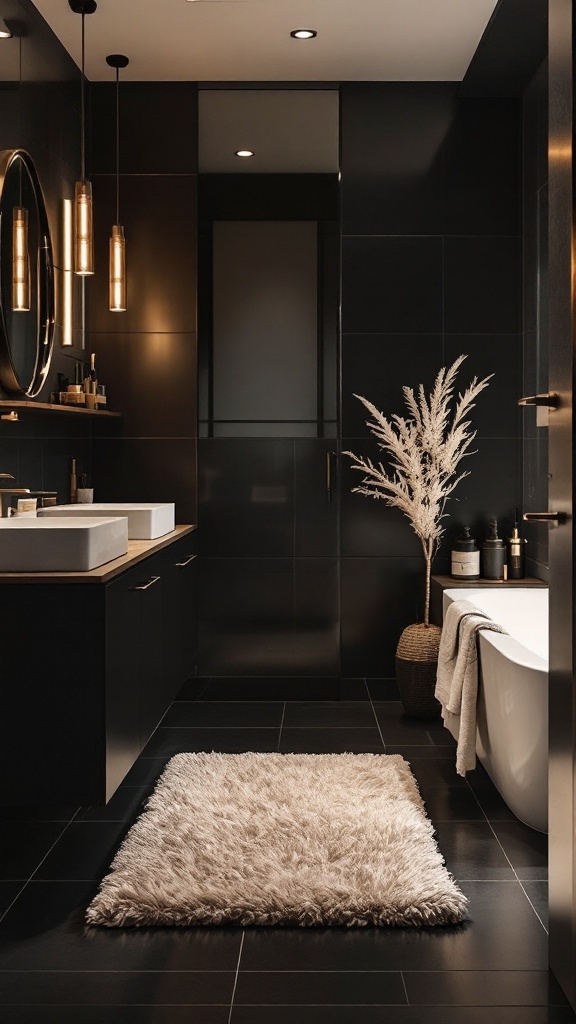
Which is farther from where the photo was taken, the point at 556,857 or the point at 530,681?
the point at 530,681

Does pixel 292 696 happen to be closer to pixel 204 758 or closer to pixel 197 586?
pixel 197 586

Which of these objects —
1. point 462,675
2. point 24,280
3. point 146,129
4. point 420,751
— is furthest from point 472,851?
point 146,129

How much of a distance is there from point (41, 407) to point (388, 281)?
2010mm

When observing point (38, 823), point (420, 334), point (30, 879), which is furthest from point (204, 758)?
point (420, 334)

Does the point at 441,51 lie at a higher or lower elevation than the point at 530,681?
higher

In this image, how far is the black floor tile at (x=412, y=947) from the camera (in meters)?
2.30

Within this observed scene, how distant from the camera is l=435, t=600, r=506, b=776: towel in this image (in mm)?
3430

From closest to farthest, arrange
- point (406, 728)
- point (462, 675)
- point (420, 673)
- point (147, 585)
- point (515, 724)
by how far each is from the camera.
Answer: point (515, 724)
point (147, 585)
point (462, 675)
point (406, 728)
point (420, 673)

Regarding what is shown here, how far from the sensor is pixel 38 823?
3221 millimetres

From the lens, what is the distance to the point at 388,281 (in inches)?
193

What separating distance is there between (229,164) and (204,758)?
283 centimetres

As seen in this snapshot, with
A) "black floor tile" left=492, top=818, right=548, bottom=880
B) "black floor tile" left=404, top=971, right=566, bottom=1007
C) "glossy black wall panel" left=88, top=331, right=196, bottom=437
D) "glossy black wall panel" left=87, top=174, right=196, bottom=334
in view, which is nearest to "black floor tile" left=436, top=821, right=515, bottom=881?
"black floor tile" left=492, top=818, right=548, bottom=880

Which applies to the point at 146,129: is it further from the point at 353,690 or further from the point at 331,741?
the point at 331,741

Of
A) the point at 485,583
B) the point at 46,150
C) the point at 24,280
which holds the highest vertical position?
the point at 46,150
